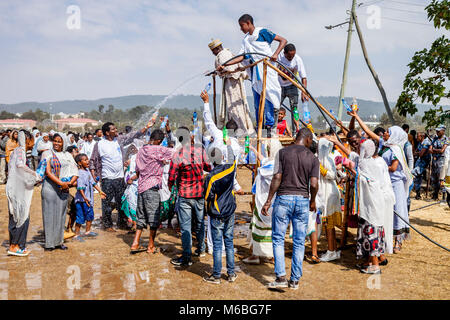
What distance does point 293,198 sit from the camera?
191 inches

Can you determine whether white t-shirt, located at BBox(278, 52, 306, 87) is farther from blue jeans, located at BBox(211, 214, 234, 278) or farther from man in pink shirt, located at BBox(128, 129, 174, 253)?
blue jeans, located at BBox(211, 214, 234, 278)

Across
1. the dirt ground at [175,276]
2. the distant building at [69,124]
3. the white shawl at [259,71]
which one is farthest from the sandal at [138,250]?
the distant building at [69,124]

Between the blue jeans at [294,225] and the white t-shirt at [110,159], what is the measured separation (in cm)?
408

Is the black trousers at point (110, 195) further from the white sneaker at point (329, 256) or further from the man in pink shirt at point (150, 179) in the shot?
the white sneaker at point (329, 256)

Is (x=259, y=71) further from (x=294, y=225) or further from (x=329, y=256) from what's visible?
(x=329, y=256)

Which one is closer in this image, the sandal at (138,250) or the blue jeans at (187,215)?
the blue jeans at (187,215)

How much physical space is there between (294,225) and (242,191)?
3.79 ft

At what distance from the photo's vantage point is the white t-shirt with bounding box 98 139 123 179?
7605 millimetres

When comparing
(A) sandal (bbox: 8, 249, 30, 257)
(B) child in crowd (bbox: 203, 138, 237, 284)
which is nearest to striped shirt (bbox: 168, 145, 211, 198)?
(B) child in crowd (bbox: 203, 138, 237, 284)

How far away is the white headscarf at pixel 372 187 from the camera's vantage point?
5.52 meters

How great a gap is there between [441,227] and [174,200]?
254 inches
